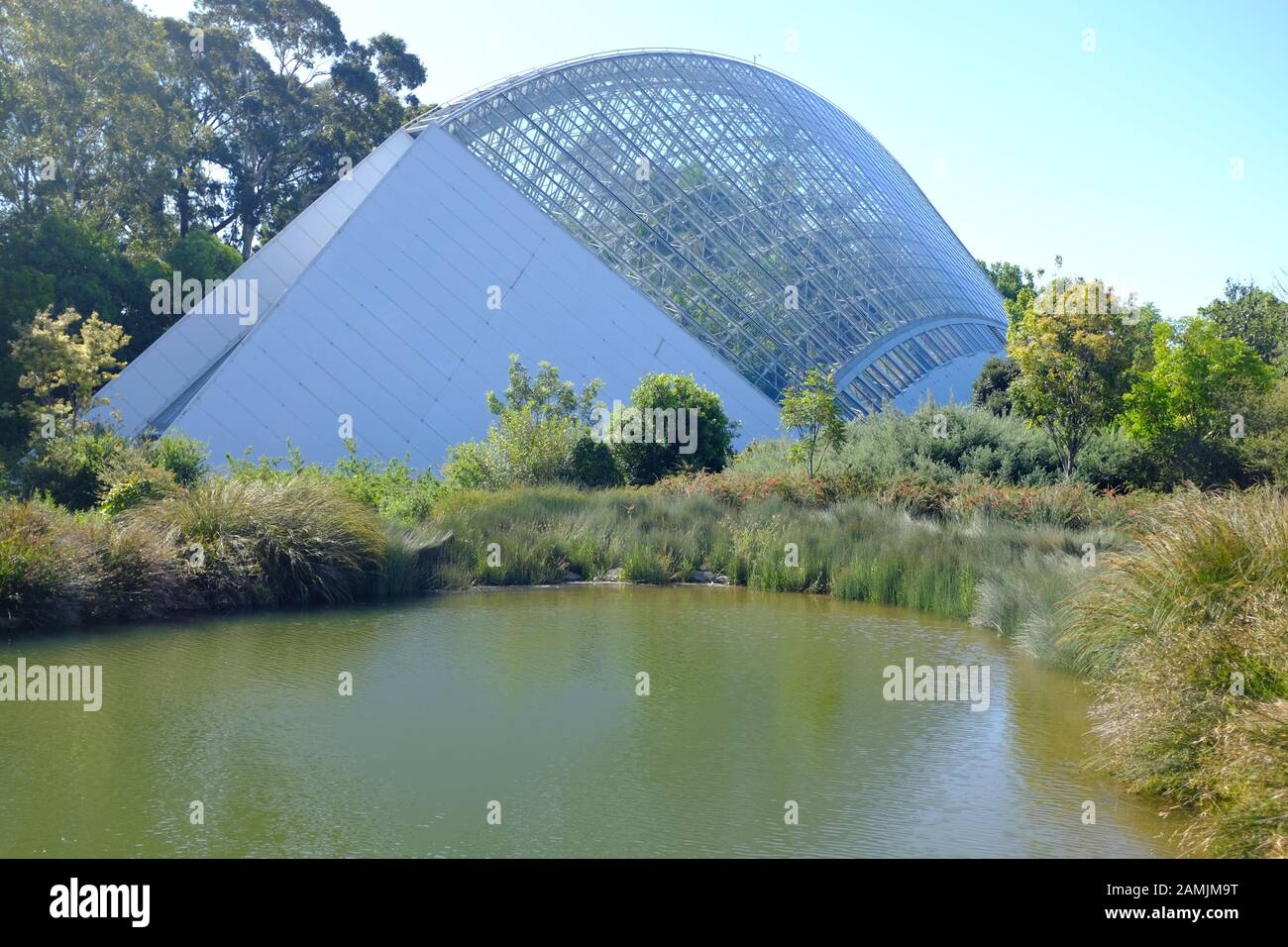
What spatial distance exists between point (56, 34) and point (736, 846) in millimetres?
34278

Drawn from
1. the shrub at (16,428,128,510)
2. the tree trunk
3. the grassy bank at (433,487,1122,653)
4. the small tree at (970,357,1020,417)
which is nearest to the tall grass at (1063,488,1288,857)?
the grassy bank at (433,487,1122,653)

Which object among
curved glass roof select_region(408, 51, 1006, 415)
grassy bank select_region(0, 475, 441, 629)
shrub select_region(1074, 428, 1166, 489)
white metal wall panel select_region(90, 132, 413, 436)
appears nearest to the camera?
grassy bank select_region(0, 475, 441, 629)

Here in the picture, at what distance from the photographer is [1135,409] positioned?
20797mm

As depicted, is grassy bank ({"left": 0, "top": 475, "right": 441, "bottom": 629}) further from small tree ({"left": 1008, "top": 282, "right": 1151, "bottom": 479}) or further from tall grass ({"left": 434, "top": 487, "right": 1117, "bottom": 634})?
small tree ({"left": 1008, "top": 282, "right": 1151, "bottom": 479})

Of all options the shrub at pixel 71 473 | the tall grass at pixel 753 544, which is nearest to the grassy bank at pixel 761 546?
the tall grass at pixel 753 544

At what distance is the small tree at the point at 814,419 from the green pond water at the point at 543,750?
26.4 ft

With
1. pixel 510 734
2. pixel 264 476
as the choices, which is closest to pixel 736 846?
pixel 510 734

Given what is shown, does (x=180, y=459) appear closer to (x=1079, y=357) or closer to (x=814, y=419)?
(x=814, y=419)

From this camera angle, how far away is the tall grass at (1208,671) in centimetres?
563

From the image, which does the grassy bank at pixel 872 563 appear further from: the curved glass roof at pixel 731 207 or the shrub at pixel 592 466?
the curved glass roof at pixel 731 207

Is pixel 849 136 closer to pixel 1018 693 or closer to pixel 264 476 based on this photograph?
pixel 264 476

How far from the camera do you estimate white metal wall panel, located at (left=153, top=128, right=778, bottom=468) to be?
20734mm

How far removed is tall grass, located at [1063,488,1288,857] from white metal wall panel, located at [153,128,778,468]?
1575 cm
